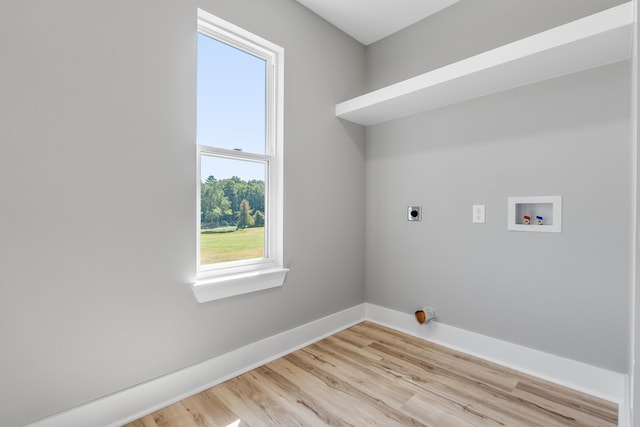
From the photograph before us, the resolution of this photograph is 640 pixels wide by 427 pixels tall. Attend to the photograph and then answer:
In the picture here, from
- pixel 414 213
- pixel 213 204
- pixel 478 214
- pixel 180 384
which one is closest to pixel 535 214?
pixel 478 214

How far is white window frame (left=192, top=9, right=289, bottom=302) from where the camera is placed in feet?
5.97

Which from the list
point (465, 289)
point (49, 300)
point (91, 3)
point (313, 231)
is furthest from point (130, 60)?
point (465, 289)

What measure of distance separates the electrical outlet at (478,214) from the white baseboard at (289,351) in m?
0.81

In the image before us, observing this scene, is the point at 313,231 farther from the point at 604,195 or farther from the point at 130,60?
the point at 604,195

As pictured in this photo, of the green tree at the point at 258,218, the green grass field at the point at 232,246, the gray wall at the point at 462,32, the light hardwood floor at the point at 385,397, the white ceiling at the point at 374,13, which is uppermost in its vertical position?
the white ceiling at the point at 374,13

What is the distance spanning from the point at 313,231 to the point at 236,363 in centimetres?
106

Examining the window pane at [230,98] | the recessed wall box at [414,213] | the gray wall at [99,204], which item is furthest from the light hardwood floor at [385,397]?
the window pane at [230,98]

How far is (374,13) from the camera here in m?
2.39

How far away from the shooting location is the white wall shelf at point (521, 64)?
144 cm

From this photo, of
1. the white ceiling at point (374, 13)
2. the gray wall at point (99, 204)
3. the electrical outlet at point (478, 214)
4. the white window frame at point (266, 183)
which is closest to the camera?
the gray wall at point (99, 204)

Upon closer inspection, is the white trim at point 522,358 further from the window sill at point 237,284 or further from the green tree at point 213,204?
the green tree at point 213,204

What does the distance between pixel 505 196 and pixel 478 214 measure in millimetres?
208

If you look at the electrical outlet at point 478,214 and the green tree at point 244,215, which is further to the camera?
the electrical outlet at point 478,214

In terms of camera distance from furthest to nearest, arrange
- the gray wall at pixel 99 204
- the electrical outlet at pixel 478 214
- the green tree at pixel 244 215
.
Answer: the electrical outlet at pixel 478 214 < the green tree at pixel 244 215 < the gray wall at pixel 99 204
